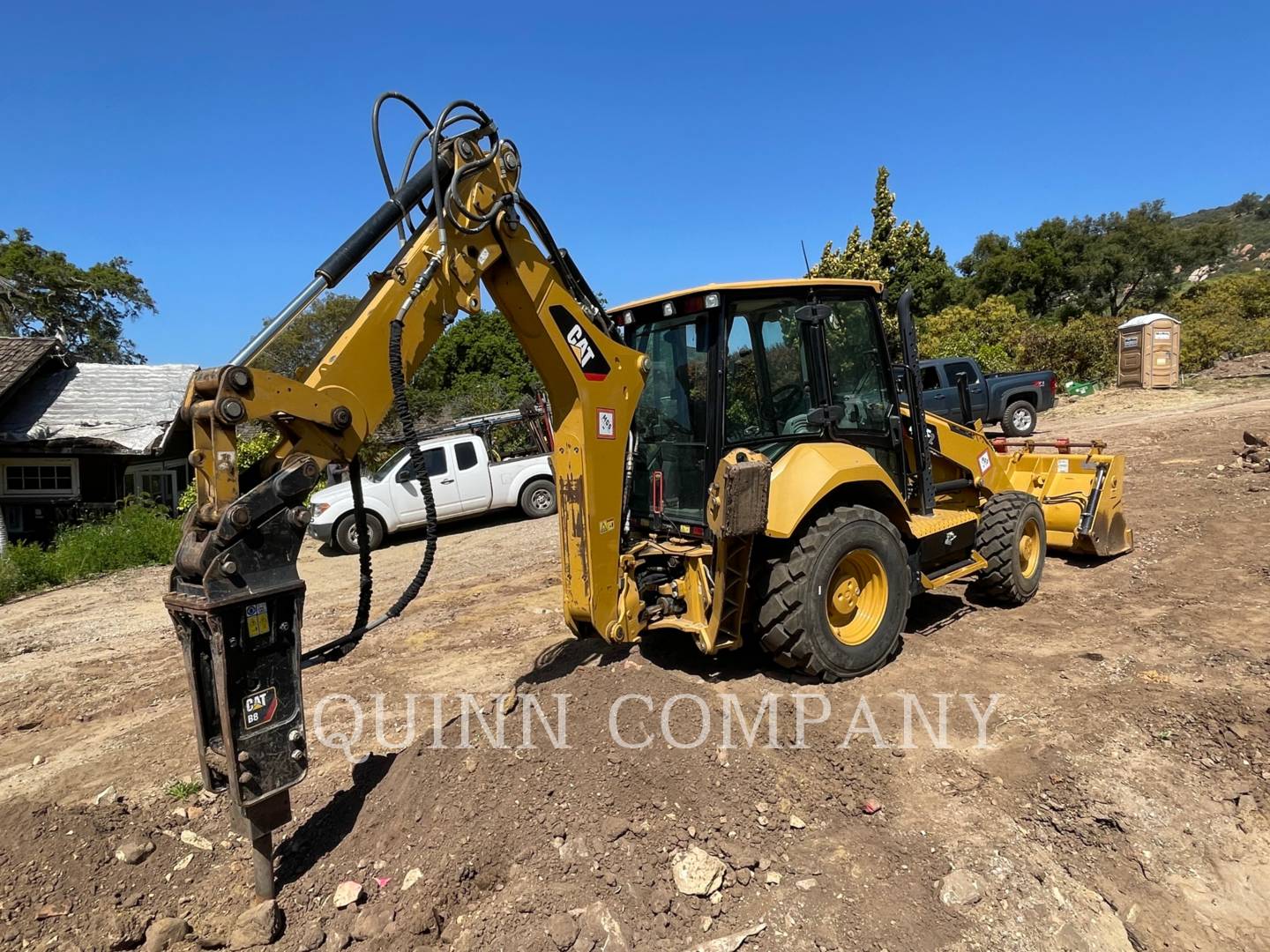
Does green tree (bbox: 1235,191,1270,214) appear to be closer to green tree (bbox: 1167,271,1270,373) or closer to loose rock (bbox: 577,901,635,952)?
green tree (bbox: 1167,271,1270,373)

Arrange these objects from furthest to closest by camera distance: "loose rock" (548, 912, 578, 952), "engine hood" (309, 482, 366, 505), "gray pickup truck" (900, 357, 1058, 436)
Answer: "gray pickup truck" (900, 357, 1058, 436) → "engine hood" (309, 482, 366, 505) → "loose rock" (548, 912, 578, 952)

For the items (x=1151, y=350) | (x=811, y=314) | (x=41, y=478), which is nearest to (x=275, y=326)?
(x=811, y=314)

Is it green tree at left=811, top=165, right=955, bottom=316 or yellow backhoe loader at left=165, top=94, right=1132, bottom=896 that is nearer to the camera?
yellow backhoe loader at left=165, top=94, right=1132, bottom=896

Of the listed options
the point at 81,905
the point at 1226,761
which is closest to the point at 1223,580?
the point at 1226,761

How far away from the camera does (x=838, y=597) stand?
464 centimetres

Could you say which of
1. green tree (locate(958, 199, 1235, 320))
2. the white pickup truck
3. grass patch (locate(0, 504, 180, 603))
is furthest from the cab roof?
green tree (locate(958, 199, 1235, 320))

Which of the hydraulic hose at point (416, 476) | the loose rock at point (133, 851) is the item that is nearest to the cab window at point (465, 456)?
the hydraulic hose at point (416, 476)

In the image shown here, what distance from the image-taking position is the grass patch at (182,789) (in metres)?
3.77

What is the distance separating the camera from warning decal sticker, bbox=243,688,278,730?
281 cm

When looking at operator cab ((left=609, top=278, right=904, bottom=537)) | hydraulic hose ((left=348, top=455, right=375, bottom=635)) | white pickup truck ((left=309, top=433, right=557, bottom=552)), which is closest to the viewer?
hydraulic hose ((left=348, top=455, right=375, bottom=635))

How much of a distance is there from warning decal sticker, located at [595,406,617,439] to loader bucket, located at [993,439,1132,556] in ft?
13.5

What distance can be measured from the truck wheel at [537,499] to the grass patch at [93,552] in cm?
551

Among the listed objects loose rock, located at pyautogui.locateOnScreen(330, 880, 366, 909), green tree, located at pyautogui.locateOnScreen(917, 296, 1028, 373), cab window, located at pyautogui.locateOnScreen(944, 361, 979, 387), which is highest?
green tree, located at pyautogui.locateOnScreen(917, 296, 1028, 373)

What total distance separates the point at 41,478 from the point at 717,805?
15.1 metres
